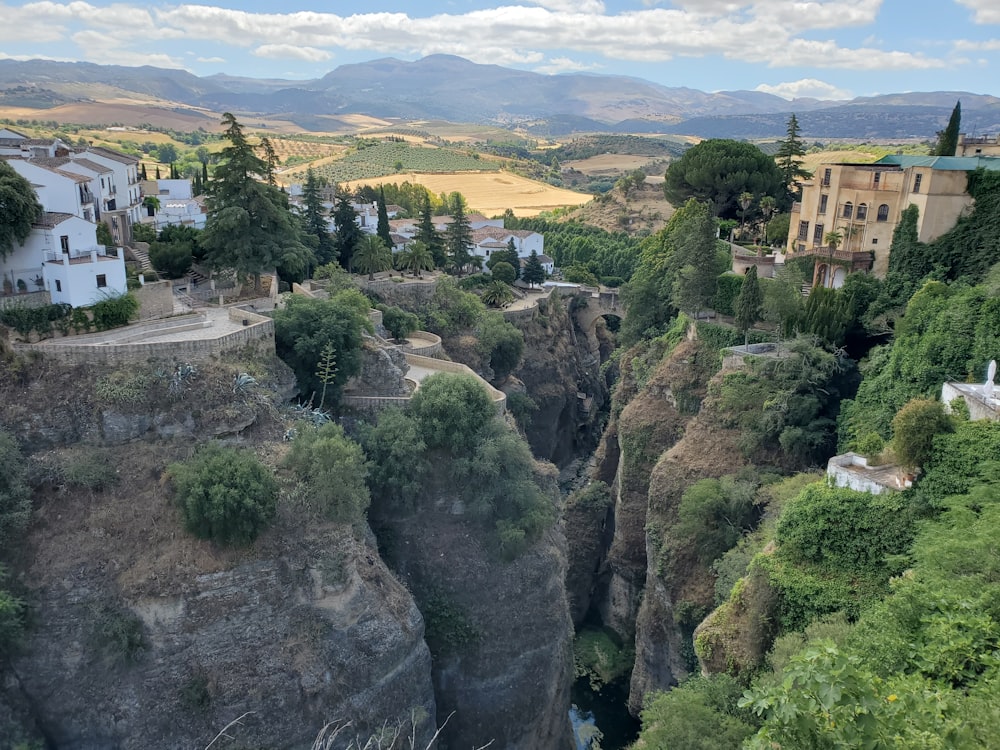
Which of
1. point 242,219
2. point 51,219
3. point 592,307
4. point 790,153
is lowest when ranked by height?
point 592,307

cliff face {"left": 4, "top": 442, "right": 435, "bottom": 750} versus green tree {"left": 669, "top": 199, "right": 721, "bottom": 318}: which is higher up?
green tree {"left": 669, "top": 199, "right": 721, "bottom": 318}

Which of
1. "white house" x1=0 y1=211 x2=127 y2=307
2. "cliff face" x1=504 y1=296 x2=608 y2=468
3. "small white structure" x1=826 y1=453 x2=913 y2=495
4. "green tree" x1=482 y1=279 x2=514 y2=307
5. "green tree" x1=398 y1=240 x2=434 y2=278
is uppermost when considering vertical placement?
"white house" x1=0 y1=211 x2=127 y2=307

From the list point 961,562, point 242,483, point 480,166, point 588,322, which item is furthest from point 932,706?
point 480,166

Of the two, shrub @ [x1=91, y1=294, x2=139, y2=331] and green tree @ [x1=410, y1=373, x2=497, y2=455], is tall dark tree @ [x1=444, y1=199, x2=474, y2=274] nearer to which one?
green tree @ [x1=410, y1=373, x2=497, y2=455]

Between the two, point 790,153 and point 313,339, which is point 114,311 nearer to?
point 313,339

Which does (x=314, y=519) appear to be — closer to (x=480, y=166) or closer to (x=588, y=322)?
(x=588, y=322)

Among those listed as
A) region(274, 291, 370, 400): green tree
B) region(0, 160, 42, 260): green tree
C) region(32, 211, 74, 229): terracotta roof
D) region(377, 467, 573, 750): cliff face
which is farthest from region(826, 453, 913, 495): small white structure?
region(0, 160, 42, 260): green tree

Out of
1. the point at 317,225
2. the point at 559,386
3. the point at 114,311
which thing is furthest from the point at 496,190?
the point at 114,311

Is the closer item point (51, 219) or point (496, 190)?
point (51, 219)
